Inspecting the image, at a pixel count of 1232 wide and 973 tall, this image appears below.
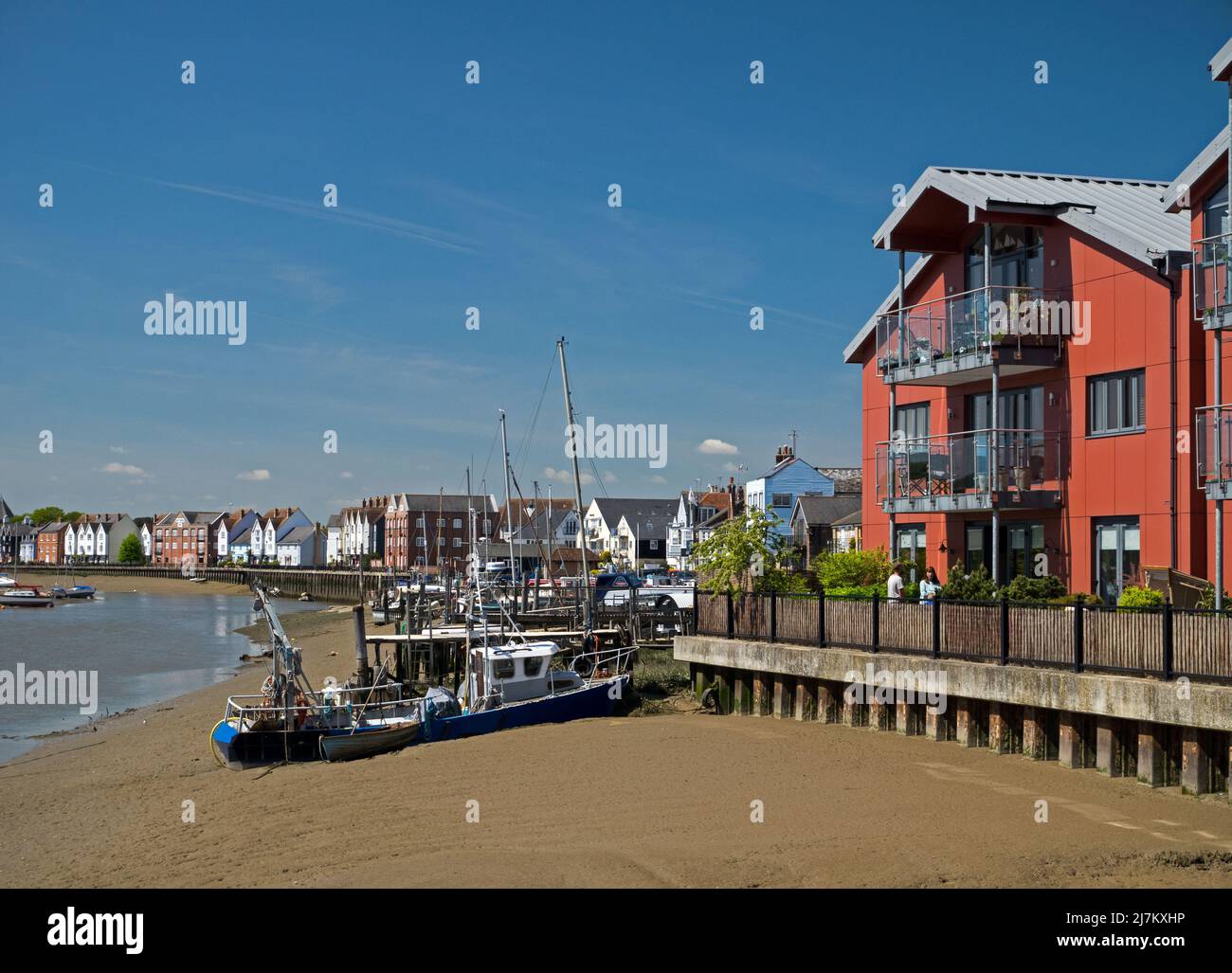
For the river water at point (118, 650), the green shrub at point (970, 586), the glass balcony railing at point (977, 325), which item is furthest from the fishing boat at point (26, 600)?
the green shrub at point (970, 586)

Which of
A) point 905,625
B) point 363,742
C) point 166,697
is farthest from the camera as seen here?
point 166,697

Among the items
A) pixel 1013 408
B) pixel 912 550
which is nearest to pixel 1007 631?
pixel 1013 408

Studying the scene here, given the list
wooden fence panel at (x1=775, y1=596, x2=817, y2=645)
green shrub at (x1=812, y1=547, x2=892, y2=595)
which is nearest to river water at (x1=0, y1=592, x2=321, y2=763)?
wooden fence panel at (x1=775, y1=596, x2=817, y2=645)

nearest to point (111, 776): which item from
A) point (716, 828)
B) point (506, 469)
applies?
point (716, 828)

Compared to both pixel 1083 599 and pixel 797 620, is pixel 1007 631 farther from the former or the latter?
pixel 797 620

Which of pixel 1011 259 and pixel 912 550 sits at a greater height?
pixel 1011 259

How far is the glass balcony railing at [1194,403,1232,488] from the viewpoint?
22734mm

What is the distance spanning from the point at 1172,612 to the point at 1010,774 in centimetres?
355

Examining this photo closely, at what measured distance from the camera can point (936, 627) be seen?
72.8ft

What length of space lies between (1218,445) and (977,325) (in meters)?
7.48

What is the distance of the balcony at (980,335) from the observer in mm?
28312

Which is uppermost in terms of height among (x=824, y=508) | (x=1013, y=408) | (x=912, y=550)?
(x=1013, y=408)

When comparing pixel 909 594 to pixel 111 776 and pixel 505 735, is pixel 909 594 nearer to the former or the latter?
pixel 505 735
